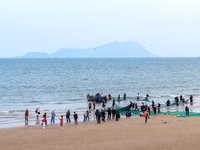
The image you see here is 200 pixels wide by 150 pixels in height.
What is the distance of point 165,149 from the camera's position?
19156mm

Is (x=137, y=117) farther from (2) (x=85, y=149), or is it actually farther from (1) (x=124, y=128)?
(2) (x=85, y=149)

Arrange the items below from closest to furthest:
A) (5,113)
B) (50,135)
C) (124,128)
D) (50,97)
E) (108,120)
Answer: (50,135) → (124,128) → (108,120) → (5,113) → (50,97)

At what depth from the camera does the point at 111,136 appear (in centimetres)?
2261

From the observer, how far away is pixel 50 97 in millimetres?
50500

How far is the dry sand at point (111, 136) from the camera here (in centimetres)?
2003

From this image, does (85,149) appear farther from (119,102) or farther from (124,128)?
(119,102)

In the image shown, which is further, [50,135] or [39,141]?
[50,135]

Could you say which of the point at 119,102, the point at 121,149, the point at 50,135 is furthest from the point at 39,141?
the point at 119,102

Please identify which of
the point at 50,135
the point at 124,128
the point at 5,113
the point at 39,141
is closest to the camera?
the point at 39,141

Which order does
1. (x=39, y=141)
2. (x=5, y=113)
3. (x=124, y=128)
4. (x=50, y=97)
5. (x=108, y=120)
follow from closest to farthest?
(x=39, y=141) → (x=124, y=128) → (x=108, y=120) → (x=5, y=113) → (x=50, y=97)

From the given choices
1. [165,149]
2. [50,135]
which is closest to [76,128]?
[50,135]

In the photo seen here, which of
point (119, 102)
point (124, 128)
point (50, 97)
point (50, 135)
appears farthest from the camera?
point (50, 97)

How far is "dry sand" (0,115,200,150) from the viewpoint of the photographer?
65.7 feet

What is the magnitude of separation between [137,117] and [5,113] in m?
14.3
